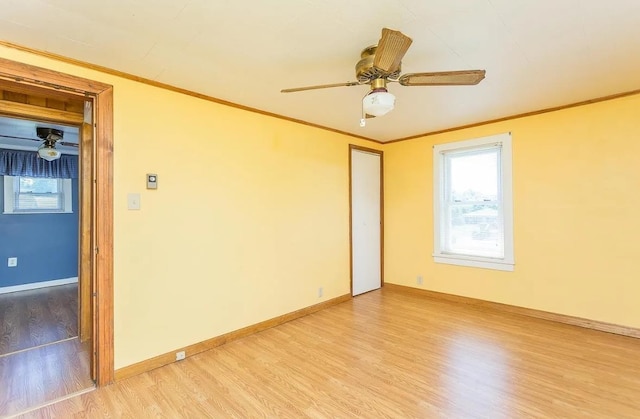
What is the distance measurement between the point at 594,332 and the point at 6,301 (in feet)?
23.5

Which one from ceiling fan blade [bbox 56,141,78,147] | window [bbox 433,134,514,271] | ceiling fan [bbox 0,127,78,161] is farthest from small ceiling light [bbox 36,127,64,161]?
window [bbox 433,134,514,271]

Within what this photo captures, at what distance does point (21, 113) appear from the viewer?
7.99 ft

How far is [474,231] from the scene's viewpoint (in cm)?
393

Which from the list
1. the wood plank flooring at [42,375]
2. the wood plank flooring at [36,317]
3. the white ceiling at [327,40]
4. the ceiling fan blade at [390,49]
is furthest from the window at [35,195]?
the ceiling fan blade at [390,49]

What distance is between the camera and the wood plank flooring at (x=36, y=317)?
9.42 feet

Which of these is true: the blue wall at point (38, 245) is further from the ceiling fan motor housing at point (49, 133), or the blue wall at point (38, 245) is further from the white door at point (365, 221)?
the white door at point (365, 221)

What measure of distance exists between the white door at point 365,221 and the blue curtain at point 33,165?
4.83 m

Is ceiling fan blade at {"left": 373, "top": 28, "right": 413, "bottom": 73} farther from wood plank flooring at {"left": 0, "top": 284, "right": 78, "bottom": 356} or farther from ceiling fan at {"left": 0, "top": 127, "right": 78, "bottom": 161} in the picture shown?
ceiling fan at {"left": 0, "top": 127, "right": 78, "bottom": 161}

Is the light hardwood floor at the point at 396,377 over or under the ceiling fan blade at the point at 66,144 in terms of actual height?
under

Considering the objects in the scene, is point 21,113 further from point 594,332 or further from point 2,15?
point 594,332

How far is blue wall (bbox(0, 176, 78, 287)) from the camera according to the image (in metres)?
4.51

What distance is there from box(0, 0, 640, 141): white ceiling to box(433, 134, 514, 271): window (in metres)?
1.12

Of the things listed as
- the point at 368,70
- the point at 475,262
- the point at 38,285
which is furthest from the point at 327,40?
the point at 38,285

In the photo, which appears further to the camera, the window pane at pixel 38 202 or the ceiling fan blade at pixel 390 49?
the window pane at pixel 38 202
